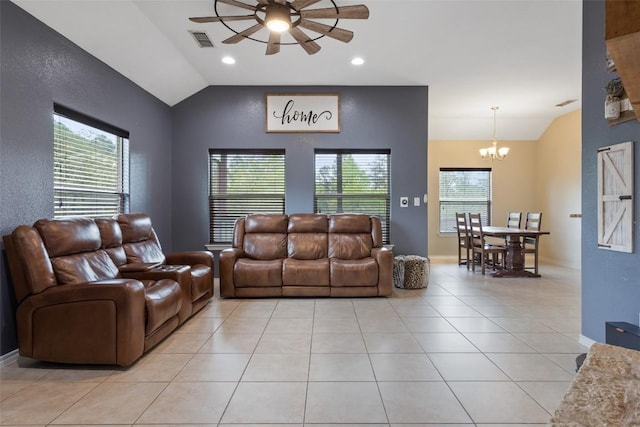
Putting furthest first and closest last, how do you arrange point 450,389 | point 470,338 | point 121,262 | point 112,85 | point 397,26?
point 112,85, point 397,26, point 121,262, point 470,338, point 450,389

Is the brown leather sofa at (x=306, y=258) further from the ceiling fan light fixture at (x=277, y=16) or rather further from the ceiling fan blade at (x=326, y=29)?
the ceiling fan light fixture at (x=277, y=16)

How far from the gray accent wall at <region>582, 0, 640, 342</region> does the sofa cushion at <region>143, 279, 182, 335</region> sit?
341cm

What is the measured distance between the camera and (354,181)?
18.4ft

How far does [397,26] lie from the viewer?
12.0 ft

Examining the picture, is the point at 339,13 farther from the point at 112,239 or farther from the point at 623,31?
the point at 112,239

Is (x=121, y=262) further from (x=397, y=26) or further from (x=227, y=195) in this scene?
(x=397, y=26)

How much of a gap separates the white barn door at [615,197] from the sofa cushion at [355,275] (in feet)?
7.59

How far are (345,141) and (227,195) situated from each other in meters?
2.09

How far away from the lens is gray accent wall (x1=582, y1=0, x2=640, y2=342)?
94.0 inches

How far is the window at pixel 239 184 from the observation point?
18.2ft

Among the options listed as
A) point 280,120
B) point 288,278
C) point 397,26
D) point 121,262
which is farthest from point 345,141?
point 121,262

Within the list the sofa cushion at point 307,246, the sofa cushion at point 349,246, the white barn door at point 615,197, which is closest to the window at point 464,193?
the sofa cushion at point 349,246

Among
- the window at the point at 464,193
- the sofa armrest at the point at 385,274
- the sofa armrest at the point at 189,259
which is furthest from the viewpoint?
the window at the point at 464,193

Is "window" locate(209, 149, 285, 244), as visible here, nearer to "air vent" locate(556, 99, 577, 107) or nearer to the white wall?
"air vent" locate(556, 99, 577, 107)
